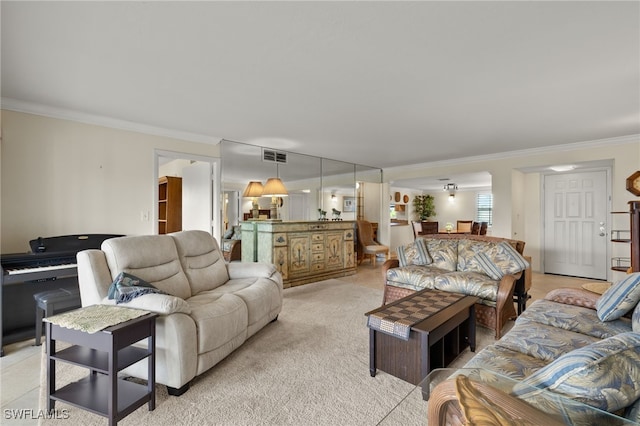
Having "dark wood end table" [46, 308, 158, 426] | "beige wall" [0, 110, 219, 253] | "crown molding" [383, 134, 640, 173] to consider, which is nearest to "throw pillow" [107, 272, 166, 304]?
"dark wood end table" [46, 308, 158, 426]

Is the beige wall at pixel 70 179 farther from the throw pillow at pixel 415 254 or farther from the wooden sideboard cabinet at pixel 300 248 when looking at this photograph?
the throw pillow at pixel 415 254

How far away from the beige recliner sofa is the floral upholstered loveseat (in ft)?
5.20

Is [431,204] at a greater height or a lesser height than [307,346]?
greater

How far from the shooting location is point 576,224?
554 cm

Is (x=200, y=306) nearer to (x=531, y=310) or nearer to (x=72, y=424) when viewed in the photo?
(x=72, y=424)

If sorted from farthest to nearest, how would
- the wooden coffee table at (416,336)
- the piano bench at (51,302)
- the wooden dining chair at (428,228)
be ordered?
the wooden dining chair at (428,228) < the piano bench at (51,302) < the wooden coffee table at (416,336)

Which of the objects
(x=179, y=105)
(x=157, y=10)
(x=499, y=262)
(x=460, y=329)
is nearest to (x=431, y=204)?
(x=499, y=262)

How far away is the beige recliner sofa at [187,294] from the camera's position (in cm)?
195

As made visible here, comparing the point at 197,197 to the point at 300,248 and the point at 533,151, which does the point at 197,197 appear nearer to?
the point at 300,248

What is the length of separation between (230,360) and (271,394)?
596 millimetres

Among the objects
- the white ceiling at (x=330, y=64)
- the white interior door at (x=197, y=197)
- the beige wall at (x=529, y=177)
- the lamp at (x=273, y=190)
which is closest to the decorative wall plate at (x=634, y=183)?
the beige wall at (x=529, y=177)

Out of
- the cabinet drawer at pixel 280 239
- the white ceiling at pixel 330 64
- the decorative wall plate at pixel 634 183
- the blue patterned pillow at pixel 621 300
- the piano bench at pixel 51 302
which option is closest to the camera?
the white ceiling at pixel 330 64

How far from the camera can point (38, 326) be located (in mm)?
2760

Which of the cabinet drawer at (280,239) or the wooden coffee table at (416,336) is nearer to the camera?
the wooden coffee table at (416,336)
